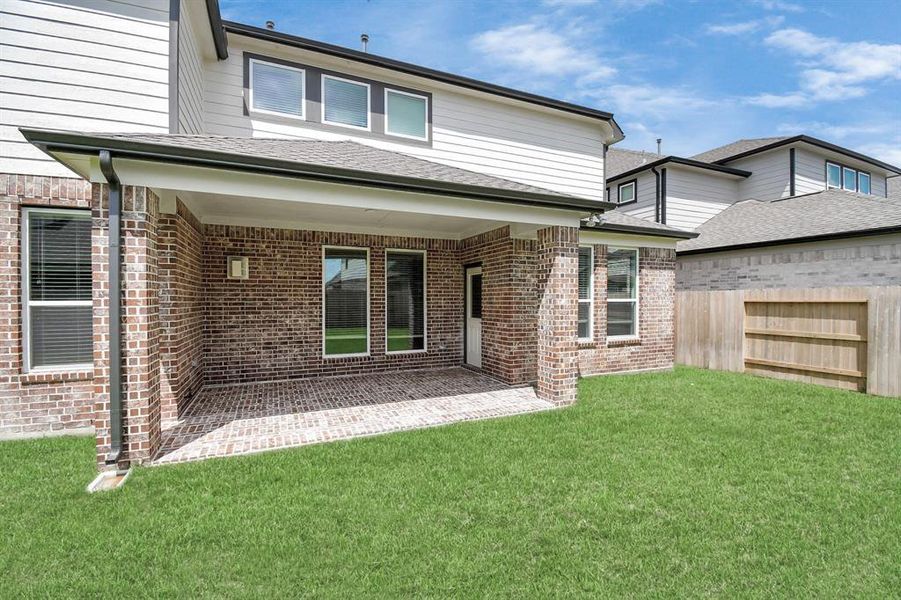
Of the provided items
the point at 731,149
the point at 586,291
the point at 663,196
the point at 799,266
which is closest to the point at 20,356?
the point at 586,291

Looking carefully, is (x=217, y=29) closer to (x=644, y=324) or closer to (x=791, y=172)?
(x=644, y=324)

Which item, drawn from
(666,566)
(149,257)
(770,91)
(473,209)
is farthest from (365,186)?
(770,91)

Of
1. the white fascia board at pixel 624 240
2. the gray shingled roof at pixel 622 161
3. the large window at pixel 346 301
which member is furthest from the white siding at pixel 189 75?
the gray shingled roof at pixel 622 161

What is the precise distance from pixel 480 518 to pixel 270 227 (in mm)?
6502

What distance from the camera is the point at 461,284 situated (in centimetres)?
948

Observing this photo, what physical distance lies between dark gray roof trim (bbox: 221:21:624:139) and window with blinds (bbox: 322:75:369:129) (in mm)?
448

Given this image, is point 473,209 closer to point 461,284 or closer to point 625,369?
point 461,284

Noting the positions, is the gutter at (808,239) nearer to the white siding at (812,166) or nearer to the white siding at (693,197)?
the white siding at (693,197)

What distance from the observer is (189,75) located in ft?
20.5

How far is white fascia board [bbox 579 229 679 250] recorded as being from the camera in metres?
9.01

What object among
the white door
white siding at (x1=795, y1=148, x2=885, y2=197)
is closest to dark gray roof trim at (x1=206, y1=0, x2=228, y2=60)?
the white door

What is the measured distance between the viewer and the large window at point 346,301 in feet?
27.2

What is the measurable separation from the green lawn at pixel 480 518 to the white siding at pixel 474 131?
5634mm

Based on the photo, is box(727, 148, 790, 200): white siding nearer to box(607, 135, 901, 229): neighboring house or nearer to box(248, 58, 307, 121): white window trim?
box(607, 135, 901, 229): neighboring house
